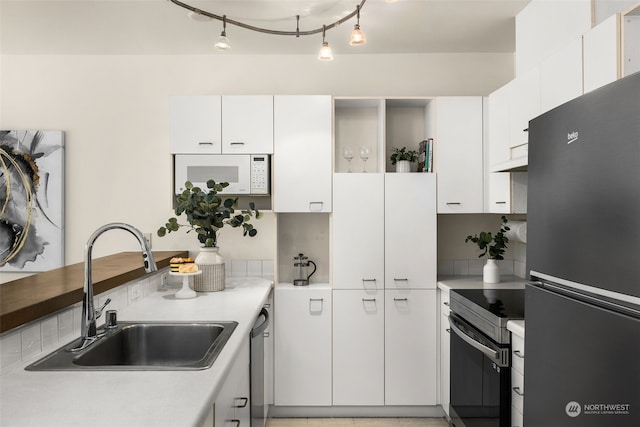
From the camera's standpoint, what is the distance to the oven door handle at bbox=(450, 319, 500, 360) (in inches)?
75.5

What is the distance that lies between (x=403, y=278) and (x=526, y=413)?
149 centimetres

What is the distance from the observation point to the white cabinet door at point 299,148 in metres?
2.85

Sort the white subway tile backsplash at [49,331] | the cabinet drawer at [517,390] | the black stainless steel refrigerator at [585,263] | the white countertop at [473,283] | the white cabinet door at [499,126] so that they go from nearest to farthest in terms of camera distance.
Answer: the black stainless steel refrigerator at [585,263], the white subway tile backsplash at [49,331], the cabinet drawer at [517,390], the white cabinet door at [499,126], the white countertop at [473,283]

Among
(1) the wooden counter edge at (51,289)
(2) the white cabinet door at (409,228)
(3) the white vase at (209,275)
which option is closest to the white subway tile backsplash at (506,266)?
(2) the white cabinet door at (409,228)

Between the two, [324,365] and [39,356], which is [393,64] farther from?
[39,356]

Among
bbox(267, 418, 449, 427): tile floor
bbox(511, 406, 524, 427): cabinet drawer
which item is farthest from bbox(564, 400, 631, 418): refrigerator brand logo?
bbox(267, 418, 449, 427): tile floor

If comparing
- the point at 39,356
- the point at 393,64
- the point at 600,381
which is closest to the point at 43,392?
the point at 39,356

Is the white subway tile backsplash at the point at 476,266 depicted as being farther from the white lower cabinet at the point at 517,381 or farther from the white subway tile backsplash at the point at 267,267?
the white subway tile backsplash at the point at 267,267

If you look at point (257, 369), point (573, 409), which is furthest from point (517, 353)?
point (257, 369)

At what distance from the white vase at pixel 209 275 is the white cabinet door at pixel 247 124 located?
0.75 m

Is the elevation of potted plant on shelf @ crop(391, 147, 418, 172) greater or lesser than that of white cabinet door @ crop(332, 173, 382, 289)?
greater

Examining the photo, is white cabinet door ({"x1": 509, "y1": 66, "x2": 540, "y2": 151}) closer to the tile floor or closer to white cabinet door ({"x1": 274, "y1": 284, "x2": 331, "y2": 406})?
white cabinet door ({"x1": 274, "y1": 284, "x2": 331, "y2": 406})

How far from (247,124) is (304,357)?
1.59 m

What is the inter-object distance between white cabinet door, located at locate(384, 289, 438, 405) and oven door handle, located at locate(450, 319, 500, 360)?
374 millimetres
